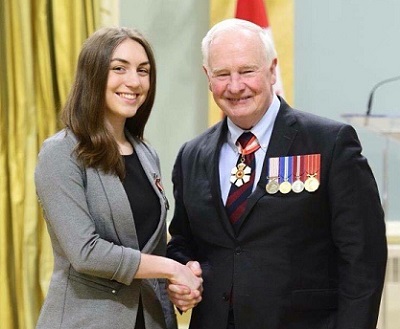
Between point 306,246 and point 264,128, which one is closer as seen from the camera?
point 306,246

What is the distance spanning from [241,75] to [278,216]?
43 centimetres

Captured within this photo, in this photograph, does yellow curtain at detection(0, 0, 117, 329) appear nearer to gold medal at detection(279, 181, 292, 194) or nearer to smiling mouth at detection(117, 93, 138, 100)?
smiling mouth at detection(117, 93, 138, 100)

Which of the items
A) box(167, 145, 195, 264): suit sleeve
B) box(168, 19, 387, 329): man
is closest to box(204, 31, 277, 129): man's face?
box(168, 19, 387, 329): man

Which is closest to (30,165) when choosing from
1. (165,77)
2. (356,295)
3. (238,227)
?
(165,77)

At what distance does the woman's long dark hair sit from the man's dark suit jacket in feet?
1.10

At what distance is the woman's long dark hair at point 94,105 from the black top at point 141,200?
0.19 feet

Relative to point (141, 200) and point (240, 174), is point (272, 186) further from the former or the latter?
point (141, 200)

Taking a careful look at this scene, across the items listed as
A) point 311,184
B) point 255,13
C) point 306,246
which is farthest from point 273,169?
point 255,13

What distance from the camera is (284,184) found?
2369 millimetres

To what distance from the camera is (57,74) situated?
12.6 ft

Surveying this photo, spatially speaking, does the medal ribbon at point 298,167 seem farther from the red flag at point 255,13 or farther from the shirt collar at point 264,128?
the red flag at point 255,13

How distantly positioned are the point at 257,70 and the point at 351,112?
1.89 metres

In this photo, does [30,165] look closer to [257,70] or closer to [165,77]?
[165,77]

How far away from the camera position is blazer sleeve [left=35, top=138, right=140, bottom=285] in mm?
2281
